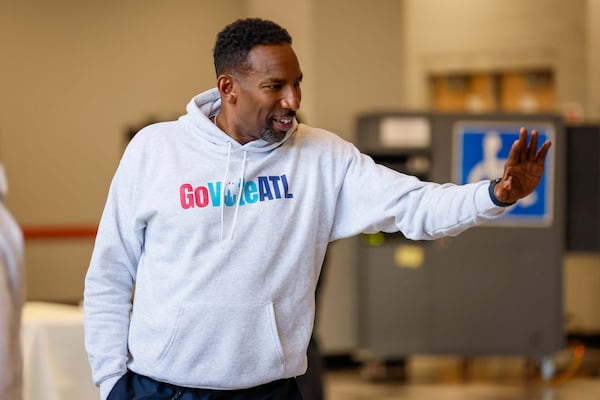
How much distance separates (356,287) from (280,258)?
559 centimetres

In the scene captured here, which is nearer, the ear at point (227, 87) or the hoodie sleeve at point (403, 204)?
the hoodie sleeve at point (403, 204)

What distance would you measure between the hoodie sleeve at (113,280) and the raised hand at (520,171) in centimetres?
79

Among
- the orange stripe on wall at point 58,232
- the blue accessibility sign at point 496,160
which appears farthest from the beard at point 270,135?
the orange stripe on wall at point 58,232

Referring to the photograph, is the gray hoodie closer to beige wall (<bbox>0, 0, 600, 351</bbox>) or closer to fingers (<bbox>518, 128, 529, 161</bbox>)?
fingers (<bbox>518, 128, 529, 161</bbox>)

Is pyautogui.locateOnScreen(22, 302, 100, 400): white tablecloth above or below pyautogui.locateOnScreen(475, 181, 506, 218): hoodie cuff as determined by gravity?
below

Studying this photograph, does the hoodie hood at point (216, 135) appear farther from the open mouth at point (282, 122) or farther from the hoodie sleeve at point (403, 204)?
the hoodie sleeve at point (403, 204)

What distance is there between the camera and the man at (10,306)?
3094 millimetres

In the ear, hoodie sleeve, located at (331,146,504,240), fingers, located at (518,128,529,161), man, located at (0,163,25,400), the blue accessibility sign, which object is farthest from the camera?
the blue accessibility sign

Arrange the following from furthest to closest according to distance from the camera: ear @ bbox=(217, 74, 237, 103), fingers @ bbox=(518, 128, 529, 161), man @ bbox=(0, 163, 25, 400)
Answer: man @ bbox=(0, 163, 25, 400)
ear @ bbox=(217, 74, 237, 103)
fingers @ bbox=(518, 128, 529, 161)

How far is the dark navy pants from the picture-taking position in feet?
7.47

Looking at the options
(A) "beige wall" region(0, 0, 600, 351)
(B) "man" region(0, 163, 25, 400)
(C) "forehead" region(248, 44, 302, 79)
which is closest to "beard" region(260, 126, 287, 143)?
(C) "forehead" region(248, 44, 302, 79)

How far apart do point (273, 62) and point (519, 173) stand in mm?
562

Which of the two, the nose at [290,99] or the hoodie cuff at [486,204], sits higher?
the nose at [290,99]

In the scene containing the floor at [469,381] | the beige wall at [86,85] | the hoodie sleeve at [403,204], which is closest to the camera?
the hoodie sleeve at [403,204]
